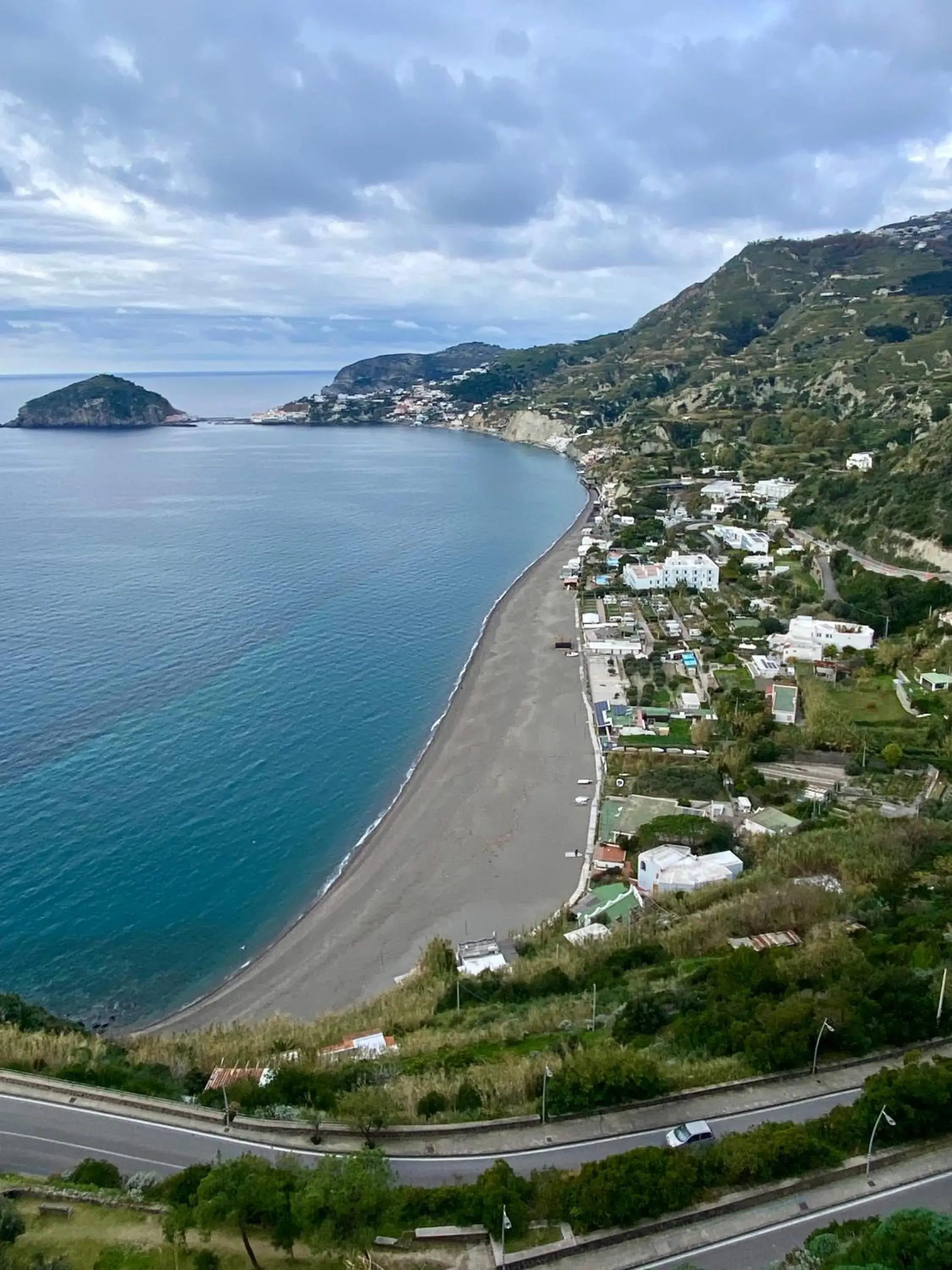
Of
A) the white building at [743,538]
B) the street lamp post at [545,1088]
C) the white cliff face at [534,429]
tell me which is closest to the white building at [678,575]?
the white building at [743,538]

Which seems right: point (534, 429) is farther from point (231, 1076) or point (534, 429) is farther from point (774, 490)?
point (231, 1076)

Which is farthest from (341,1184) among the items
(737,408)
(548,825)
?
(737,408)

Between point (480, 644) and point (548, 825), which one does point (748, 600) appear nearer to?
point (480, 644)

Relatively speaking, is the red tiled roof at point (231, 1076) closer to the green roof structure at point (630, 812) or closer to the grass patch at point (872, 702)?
the green roof structure at point (630, 812)

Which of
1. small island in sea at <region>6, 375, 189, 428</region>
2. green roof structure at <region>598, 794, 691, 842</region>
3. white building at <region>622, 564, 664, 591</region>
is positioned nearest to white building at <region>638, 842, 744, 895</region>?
green roof structure at <region>598, 794, 691, 842</region>

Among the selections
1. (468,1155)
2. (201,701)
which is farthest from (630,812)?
(201,701)

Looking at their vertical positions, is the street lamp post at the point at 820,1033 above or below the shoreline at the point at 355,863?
above

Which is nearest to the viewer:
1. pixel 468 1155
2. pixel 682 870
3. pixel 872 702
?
pixel 468 1155
